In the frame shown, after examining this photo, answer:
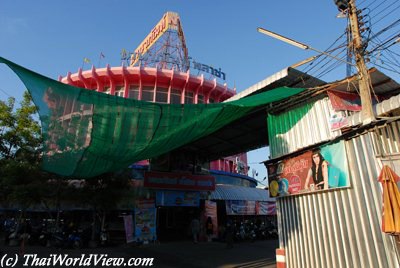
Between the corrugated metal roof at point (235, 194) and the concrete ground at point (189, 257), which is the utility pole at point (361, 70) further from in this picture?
the corrugated metal roof at point (235, 194)

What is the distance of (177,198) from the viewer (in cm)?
2058

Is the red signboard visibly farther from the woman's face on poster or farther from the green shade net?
the woman's face on poster

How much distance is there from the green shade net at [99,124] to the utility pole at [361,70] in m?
3.21

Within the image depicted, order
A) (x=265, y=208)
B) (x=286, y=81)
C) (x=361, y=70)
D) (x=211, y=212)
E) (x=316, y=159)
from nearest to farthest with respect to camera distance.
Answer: (x=361, y=70) → (x=316, y=159) → (x=286, y=81) → (x=211, y=212) → (x=265, y=208)

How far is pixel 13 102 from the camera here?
21.6 metres

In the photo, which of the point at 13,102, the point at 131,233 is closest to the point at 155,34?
the point at 13,102

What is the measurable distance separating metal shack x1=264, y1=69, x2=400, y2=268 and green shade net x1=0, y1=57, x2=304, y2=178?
272 centimetres

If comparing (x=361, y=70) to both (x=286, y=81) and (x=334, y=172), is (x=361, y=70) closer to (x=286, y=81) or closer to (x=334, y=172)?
(x=334, y=172)

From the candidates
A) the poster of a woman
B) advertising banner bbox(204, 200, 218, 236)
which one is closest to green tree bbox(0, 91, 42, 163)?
advertising banner bbox(204, 200, 218, 236)

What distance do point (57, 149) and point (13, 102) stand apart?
57.9ft

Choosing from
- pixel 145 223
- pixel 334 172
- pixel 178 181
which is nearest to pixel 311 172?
pixel 334 172

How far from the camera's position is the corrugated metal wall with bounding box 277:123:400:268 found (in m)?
6.91

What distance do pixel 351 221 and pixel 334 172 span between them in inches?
51.5

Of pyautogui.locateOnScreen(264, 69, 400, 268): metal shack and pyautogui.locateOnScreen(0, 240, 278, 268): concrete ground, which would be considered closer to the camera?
pyautogui.locateOnScreen(264, 69, 400, 268): metal shack
